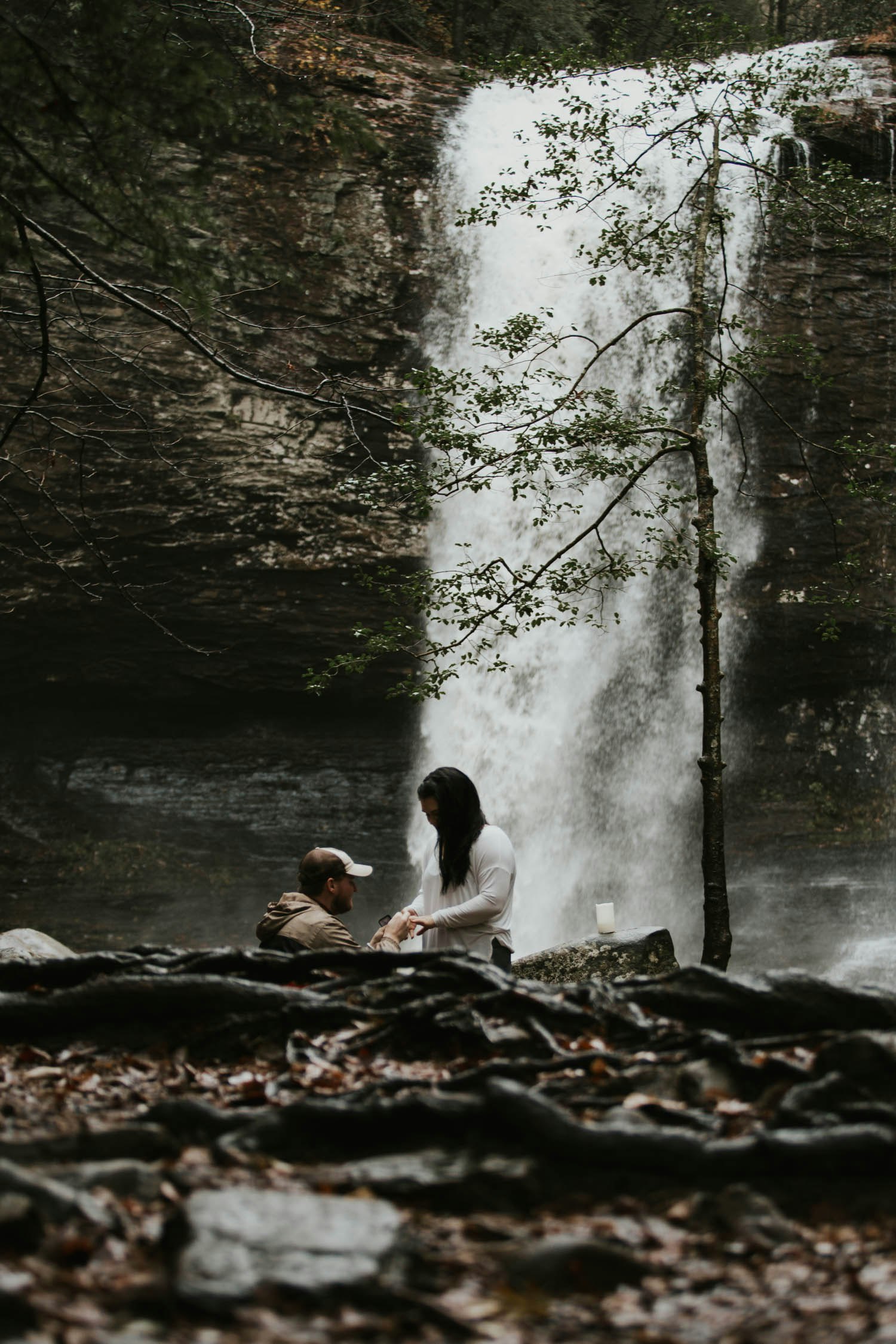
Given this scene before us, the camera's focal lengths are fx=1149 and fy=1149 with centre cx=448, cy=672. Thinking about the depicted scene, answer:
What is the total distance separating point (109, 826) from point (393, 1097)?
12625mm

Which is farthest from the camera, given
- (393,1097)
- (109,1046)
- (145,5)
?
(145,5)

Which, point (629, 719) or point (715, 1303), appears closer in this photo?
point (715, 1303)

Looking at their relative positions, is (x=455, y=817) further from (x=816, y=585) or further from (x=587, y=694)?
(x=816, y=585)

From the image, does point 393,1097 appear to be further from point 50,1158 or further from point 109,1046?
point 109,1046

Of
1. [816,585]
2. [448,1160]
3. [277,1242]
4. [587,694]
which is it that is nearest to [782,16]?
[816,585]

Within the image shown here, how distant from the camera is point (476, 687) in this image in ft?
47.3

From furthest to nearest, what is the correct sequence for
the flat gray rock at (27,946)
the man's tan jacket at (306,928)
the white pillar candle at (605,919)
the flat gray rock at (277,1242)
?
the white pillar candle at (605,919) → the flat gray rock at (27,946) → the man's tan jacket at (306,928) → the flat gray rock at (277,1242)

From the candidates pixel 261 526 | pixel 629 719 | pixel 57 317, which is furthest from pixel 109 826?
pixel 57 317

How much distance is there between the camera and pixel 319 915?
17.6 feet

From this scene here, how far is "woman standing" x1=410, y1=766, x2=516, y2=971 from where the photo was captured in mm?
5340

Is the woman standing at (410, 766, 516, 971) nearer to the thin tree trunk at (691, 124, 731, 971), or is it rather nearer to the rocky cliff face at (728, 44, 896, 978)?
the thin tree trunk at (691, 124, 731, 971)

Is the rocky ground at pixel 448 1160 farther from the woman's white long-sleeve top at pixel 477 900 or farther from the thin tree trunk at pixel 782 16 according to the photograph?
the thin tree trunk at pixel 782 16

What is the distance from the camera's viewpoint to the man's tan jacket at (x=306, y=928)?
17.4ft

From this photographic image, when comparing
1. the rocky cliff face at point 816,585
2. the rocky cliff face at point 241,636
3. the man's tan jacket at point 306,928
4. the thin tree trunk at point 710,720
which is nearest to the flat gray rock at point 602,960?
the thin tree trunk at point 710,720
